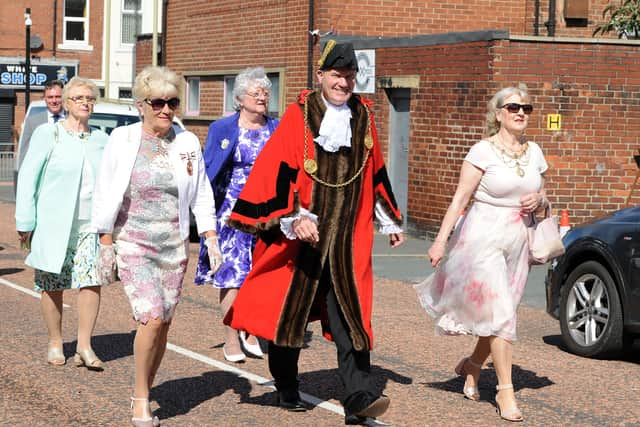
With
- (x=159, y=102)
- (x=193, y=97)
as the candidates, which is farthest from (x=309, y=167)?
(x=193, y=97)

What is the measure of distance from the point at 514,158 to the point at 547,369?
6.84 ft

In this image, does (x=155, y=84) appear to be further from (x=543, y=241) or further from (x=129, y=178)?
(x=543, y=241)

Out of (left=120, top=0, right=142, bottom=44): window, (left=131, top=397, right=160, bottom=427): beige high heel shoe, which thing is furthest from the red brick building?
(left=120, top=0, right=142, bottom=44): window

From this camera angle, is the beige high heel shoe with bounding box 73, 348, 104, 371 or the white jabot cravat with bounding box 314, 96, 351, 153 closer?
the white jabot cravat with bounding box 314, 96, 351, 153

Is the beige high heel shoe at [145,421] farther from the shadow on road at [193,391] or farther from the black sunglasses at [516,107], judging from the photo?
the black sunglasses at [516,107]

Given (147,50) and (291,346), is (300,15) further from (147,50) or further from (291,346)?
(291,346)

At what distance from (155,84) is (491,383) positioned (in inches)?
118

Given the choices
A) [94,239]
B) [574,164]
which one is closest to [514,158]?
[94,239]

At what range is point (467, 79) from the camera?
62.5ft

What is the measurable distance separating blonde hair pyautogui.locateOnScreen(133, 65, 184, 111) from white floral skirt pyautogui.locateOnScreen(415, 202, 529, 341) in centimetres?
191

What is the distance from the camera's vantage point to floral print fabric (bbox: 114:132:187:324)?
727 centimetres

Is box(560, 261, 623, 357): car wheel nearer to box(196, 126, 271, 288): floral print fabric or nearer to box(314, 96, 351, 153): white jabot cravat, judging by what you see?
box(196, 126, 271, 288): floral print fabric

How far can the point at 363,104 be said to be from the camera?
7848 millimetres

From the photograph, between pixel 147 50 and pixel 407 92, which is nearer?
pixel 407 92
